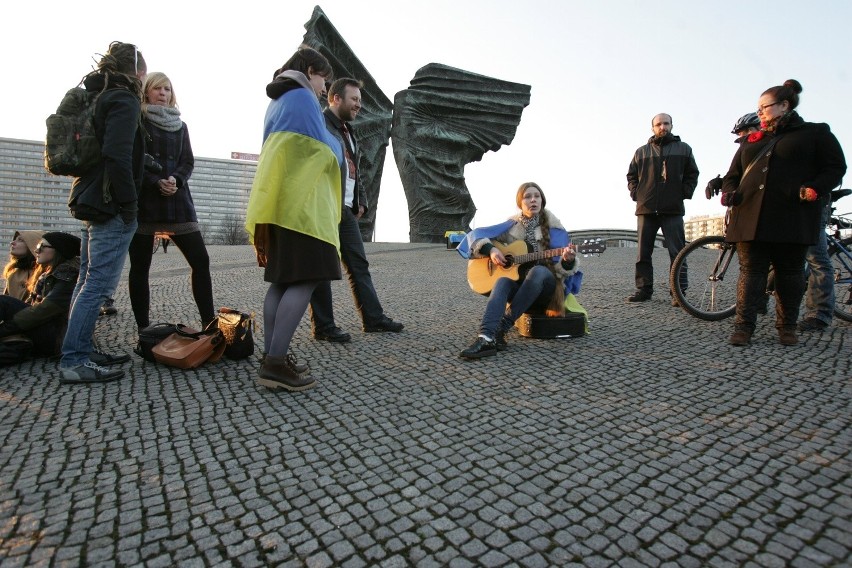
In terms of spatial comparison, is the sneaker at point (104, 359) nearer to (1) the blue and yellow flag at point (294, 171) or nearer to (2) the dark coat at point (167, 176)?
(2) the dark coat at point (167, 176)

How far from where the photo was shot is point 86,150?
275 cm

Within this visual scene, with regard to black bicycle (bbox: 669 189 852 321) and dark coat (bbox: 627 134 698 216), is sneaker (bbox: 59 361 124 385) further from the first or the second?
dark coat (bbox: 627 134 698 216)

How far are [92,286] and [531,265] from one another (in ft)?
9.01

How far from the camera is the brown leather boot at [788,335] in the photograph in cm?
345

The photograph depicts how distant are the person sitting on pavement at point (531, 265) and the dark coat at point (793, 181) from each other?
1.22 m

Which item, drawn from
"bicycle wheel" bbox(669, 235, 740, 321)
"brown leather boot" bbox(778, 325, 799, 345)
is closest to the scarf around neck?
"bicycle wheel" bbox(669, 235, 740, 321)

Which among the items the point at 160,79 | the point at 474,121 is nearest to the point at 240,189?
the point at 474,121

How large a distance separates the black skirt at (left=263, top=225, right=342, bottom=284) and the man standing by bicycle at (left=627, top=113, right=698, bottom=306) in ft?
12.3

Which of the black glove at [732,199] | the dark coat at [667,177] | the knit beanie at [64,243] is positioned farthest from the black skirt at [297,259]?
the dark coat at [667,177]

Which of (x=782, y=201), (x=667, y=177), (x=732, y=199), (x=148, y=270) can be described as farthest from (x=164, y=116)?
(x=667, y=177)

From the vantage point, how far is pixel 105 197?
109 inches

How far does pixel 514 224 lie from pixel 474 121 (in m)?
12.4

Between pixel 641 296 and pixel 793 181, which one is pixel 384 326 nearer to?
pixel 641 296

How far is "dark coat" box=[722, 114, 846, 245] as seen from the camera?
3.38 meters
